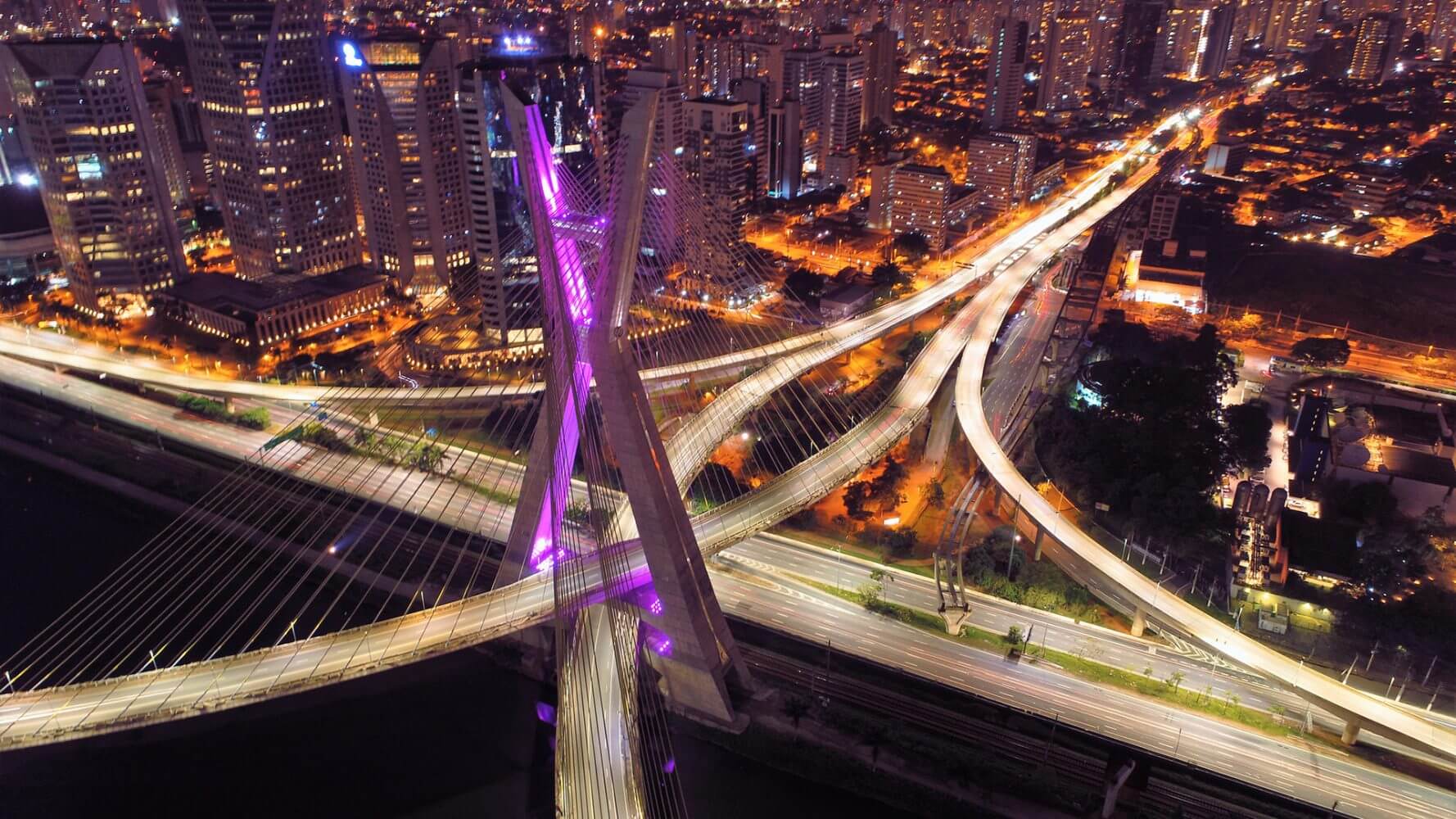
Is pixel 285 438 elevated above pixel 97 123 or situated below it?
below

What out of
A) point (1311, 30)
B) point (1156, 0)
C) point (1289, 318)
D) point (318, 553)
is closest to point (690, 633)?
point (318, 553)

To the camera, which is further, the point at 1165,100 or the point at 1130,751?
the point at 1165,100

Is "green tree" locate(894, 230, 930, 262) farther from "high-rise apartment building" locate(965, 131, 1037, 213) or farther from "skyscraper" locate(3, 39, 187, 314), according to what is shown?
"skyscraper" locate(3, 39, 187, 314)

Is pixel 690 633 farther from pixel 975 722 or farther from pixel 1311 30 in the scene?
pixel 1311 30

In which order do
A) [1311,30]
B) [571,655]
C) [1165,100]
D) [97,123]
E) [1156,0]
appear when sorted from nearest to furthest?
[571,655] → [97,123] → [1165,100] → [1156,0] → [1311,30]

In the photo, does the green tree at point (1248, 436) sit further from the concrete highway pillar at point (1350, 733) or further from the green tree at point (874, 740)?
the green tree at point (874, 740)

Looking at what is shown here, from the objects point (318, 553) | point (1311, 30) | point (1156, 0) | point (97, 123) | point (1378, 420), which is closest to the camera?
point (318, 553)

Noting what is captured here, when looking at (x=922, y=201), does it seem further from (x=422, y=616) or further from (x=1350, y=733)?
(x=422, y=616)

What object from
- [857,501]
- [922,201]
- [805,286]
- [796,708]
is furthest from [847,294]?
[796,708]
